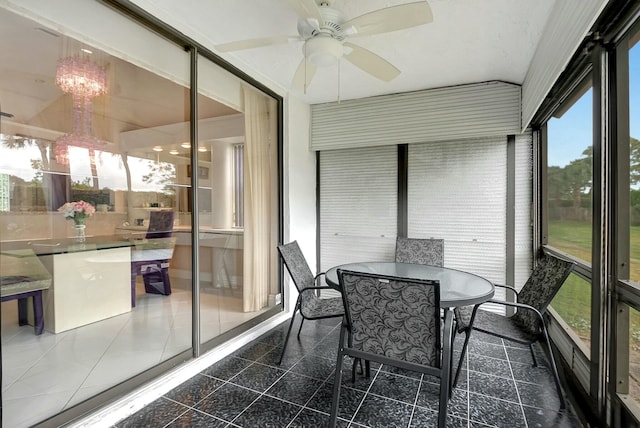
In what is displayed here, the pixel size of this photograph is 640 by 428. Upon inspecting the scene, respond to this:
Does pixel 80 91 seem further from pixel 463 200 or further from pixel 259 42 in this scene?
pixel 463 200

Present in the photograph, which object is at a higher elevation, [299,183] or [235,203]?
[299,183]

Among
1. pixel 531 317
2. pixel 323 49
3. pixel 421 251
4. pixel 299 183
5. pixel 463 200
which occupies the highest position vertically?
pixel 323 49

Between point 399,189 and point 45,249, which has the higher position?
point 399,189

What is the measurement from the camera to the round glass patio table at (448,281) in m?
1.87

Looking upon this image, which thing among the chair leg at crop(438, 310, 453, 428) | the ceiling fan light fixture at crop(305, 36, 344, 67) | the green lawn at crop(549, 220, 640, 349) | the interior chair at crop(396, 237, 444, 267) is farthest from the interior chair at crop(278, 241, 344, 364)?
the green lawn at crop(549, 220, 640, 349)

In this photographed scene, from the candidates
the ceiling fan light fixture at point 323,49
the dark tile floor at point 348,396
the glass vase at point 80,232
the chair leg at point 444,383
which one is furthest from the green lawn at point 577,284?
the glass vase at point 80,232

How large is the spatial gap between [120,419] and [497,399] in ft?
7.92

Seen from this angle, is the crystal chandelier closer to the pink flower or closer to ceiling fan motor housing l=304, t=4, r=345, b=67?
the pink flower

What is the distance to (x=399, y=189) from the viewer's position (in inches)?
156

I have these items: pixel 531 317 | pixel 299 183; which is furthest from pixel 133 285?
pixel 531 317

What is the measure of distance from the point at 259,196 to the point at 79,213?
5.89 feet

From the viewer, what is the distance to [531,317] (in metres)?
2.14

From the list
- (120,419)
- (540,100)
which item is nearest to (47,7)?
(120,419)

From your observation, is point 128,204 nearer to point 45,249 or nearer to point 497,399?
point 45,249
